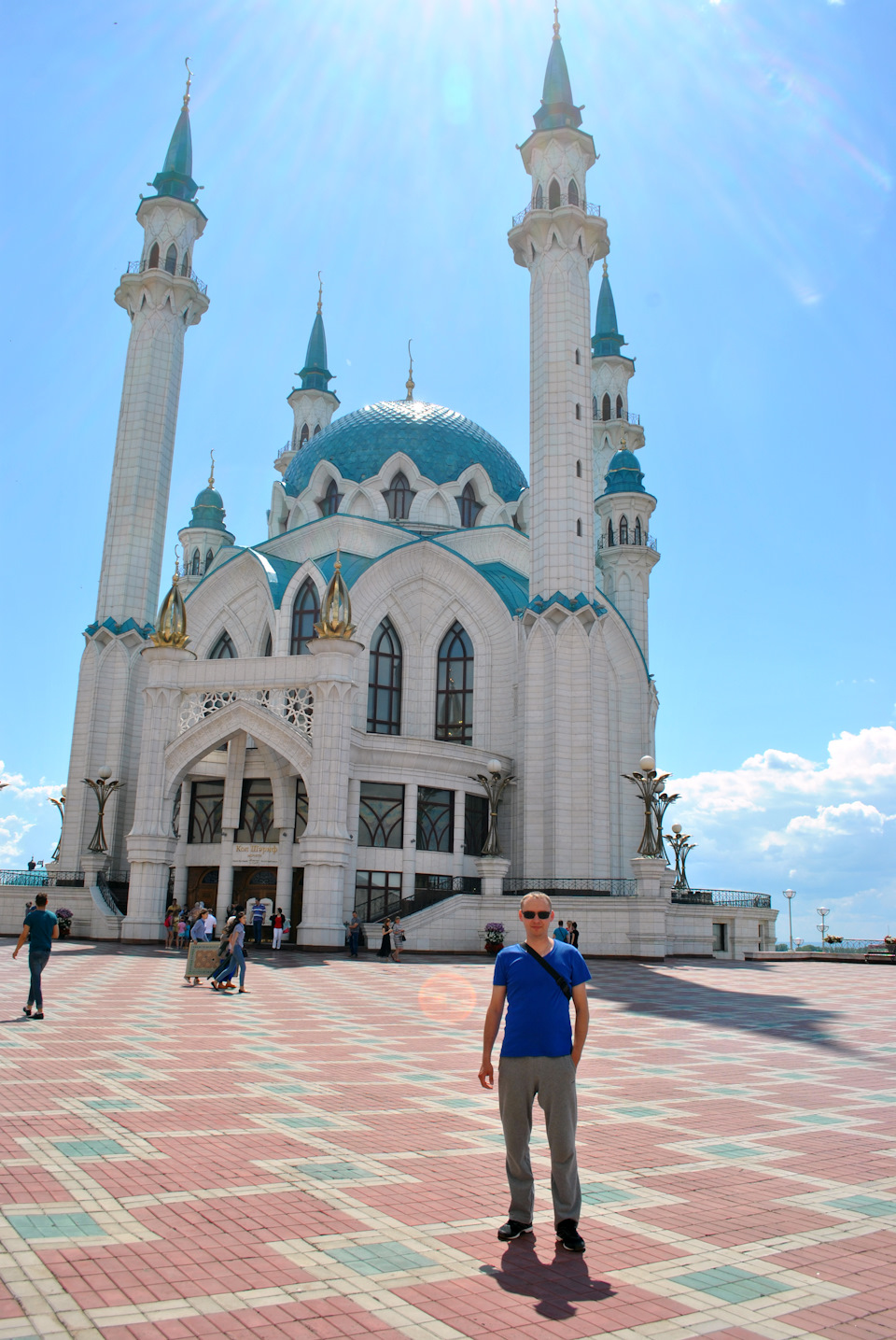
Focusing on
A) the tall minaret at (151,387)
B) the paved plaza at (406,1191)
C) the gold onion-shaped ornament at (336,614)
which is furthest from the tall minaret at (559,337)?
the paved plaza at (406,1191)

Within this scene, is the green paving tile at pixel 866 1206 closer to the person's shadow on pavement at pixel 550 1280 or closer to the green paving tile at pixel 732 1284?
the green paving tile at pixel 732 1284

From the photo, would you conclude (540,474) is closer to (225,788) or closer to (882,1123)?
(225,788)

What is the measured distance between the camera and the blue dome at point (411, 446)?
48.2 metres

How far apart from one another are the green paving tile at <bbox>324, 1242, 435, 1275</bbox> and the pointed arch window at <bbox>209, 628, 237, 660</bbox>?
125ft

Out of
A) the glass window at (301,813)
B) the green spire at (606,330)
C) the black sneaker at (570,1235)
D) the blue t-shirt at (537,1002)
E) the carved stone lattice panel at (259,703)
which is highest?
the green spire at (606,330)

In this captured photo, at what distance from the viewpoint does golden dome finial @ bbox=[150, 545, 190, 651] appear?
3297 cm

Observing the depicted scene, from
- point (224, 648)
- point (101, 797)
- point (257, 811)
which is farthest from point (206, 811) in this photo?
point (224, 648)

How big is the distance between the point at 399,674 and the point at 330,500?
38.2 ft

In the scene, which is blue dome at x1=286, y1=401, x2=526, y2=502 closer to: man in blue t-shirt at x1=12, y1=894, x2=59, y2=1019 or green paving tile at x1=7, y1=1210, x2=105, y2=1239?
man in blue t-shirt at x1=12, y1=894, x2=59, y2=1019

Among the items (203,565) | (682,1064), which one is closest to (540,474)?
(203,565)

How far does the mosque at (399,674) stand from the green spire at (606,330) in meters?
7.10

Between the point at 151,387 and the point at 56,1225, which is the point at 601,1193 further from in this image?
the point at 151,387

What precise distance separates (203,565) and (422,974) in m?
36.7

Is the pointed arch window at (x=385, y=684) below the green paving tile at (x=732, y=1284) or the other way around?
the other way around
